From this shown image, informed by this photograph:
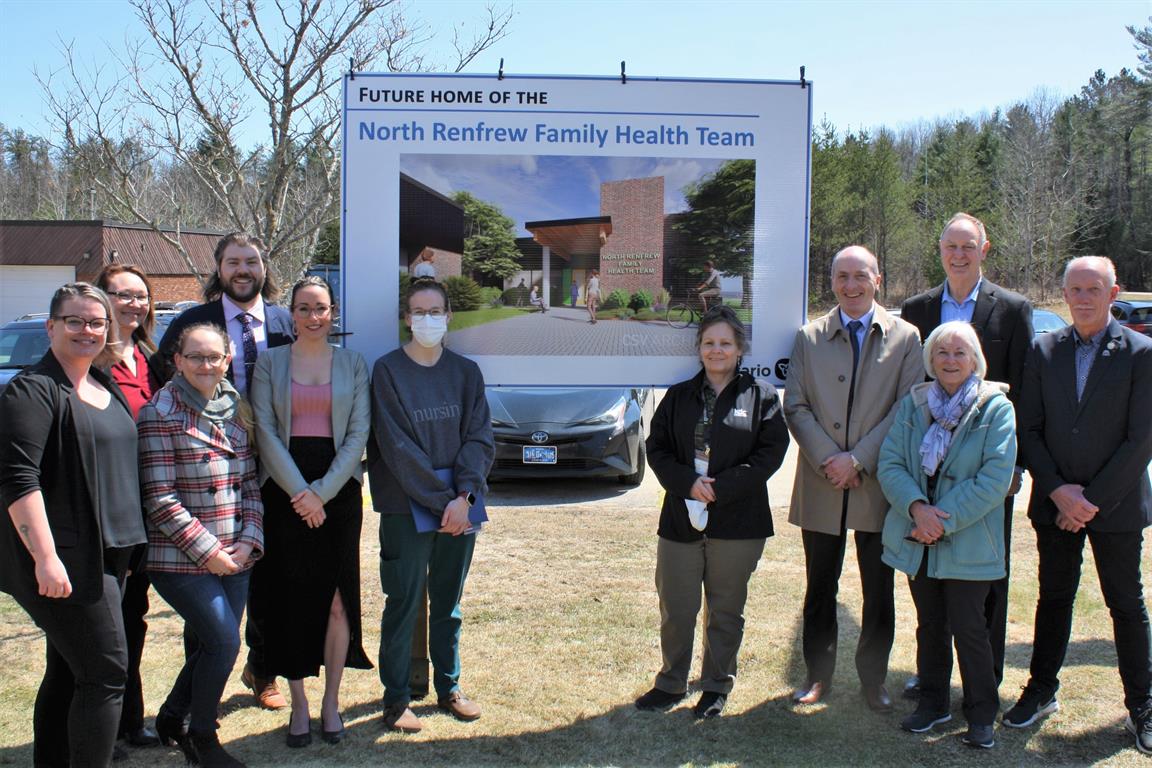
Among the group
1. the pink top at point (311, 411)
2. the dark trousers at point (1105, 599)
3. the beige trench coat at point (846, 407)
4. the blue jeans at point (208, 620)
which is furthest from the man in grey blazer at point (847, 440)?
the blue jeans at point (208, 620)

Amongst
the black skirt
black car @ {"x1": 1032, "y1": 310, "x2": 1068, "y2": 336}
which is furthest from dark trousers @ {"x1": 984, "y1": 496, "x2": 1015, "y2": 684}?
black car @ {"x1": 1032, "y1": 310, "x2": 1068, "y2": 336}

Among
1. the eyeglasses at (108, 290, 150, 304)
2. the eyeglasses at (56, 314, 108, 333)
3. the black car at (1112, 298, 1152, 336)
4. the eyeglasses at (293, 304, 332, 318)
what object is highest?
the black car at (1112, 298, 1152, 336)

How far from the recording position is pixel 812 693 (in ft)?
14.5

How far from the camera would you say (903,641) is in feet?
17.3

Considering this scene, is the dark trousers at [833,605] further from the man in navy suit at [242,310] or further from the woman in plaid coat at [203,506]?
the man in navy suit at [242,310]

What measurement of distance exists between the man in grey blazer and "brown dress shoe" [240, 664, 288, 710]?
252 centimetres

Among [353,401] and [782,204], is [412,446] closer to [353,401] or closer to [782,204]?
[353,401]

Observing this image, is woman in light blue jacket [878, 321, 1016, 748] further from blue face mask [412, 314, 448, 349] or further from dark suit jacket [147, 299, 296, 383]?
dark suit jacket [147, 299, 296, 383]

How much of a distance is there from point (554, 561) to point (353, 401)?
310 centimetres

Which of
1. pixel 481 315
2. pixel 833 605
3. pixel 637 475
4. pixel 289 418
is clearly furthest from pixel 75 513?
pixel 637 475

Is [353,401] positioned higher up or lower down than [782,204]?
lower down

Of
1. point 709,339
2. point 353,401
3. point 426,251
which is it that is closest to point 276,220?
point 426,251

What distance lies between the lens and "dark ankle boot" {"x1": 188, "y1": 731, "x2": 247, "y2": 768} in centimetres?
364

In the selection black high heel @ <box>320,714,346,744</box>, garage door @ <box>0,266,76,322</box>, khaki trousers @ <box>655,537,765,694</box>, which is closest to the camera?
black high heel @ <box>320,714,346,744</box>
